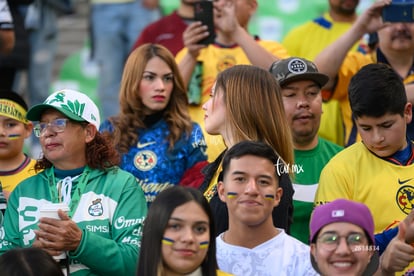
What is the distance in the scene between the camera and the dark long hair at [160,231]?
5336mm

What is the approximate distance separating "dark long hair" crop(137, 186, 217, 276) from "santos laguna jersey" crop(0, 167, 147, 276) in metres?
0.73

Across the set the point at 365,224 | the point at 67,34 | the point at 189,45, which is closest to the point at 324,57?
the point at 189,45

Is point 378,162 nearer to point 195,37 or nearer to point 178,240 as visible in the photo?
point 178,240

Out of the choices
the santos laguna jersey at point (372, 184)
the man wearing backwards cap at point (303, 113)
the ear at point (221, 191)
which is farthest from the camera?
the man wearing backwards cap at point (303, 113)

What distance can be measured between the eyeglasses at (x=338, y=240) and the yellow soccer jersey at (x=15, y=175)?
2.52 meters

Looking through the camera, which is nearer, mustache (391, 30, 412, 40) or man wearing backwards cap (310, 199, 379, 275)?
man wearing backwards cap (310, 199, 379, 275)

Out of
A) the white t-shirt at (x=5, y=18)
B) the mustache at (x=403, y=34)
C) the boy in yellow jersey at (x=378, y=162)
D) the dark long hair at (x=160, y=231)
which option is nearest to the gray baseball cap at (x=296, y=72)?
the boy in yellow jersey at (x=378, y=162)

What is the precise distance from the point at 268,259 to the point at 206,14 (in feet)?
10.4

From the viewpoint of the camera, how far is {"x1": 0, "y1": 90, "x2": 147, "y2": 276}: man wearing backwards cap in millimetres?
6121

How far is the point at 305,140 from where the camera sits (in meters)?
7.31

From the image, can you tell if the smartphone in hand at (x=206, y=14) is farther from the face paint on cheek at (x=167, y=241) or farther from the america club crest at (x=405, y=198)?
the face paint on cheek at (x=167, y=241)

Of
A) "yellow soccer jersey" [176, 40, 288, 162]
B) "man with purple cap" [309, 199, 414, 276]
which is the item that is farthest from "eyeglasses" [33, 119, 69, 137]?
"yellow soccer jersey" [176, 40, 288, 162]

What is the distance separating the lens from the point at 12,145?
741 centimetres

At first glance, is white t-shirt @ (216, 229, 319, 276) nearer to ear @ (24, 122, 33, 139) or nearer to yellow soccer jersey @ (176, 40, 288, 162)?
ear @ (24, 122, 33, 139)
